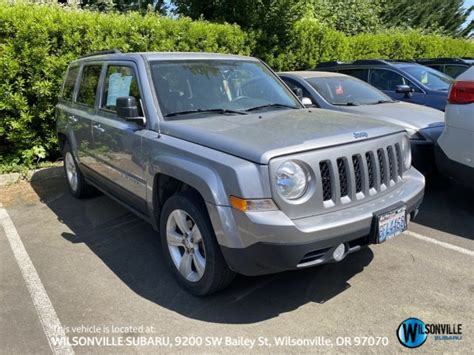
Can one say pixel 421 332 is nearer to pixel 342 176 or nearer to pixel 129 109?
pixel 342 176

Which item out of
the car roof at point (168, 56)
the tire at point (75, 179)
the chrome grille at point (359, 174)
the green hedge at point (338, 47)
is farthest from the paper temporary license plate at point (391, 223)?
the green hedge at point (338, 47)

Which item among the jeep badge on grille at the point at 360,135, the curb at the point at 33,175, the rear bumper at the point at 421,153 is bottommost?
the curb at the point at 33,175

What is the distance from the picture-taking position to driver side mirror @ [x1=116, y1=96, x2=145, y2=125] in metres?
3.67

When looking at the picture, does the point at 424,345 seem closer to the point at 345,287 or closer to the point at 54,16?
the point at 345,287

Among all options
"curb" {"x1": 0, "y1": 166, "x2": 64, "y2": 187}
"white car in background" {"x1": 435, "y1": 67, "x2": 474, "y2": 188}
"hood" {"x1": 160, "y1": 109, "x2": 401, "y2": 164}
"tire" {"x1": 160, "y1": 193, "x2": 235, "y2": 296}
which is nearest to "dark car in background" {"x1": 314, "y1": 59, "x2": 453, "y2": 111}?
"white car in background" {"x1": 435, "y1": 67, "x2": 474, "y2": 188}

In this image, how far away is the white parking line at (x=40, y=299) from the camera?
9.49 ft

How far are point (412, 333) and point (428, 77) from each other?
6.42 meters

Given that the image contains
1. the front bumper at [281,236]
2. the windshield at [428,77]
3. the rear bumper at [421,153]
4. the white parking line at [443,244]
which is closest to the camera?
the front bumper at [281,236]

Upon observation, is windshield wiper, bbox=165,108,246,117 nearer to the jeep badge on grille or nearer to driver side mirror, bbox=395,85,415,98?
the jeep badge on grille

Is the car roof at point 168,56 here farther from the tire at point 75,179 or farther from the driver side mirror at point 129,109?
the tire at point 75,179

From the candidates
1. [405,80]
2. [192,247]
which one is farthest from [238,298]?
[405,80]

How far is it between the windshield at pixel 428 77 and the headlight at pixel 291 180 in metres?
5.89

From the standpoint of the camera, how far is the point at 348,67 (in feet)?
28.3

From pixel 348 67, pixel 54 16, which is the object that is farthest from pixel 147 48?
pixel 348 67
